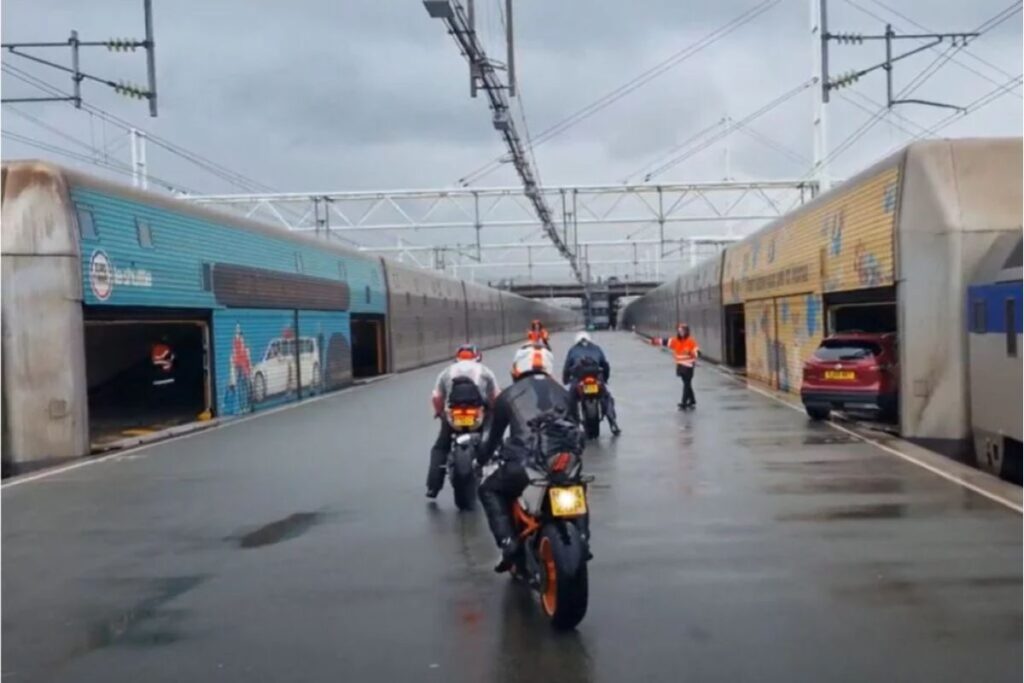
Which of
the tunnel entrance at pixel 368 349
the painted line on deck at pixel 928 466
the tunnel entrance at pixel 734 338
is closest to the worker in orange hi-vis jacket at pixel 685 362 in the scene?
the painted line on deck at pixel 928 466

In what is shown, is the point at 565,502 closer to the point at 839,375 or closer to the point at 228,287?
the point at 839,375

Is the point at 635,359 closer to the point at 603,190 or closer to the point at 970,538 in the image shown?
the point at 603,190

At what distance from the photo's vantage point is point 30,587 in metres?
7.62

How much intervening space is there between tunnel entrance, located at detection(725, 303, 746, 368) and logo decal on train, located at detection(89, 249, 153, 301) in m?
21.0

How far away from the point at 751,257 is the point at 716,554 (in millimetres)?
20460

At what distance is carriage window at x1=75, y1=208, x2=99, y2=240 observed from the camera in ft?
49.5

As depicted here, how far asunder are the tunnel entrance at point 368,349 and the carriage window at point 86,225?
20.8m

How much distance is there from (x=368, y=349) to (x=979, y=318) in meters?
27.3

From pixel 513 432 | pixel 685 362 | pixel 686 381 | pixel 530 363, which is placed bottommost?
pixel 686 381

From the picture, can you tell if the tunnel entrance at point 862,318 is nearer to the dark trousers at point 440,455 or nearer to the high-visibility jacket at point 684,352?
the high-visibility jacket at point 684,352

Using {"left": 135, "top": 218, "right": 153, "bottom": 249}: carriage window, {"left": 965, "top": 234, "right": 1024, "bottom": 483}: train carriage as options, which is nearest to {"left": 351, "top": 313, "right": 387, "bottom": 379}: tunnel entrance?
{"left": 135, "top": 218, "right": 153, "bottom": 249}: carriage window

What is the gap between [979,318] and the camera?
12.9m

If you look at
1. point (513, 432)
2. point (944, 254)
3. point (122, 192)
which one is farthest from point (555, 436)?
point (122, 192)

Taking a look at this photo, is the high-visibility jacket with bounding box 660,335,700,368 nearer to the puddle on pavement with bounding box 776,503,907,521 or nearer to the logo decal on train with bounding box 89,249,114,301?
the logo decal on train with bounding box 89,249,114,301
